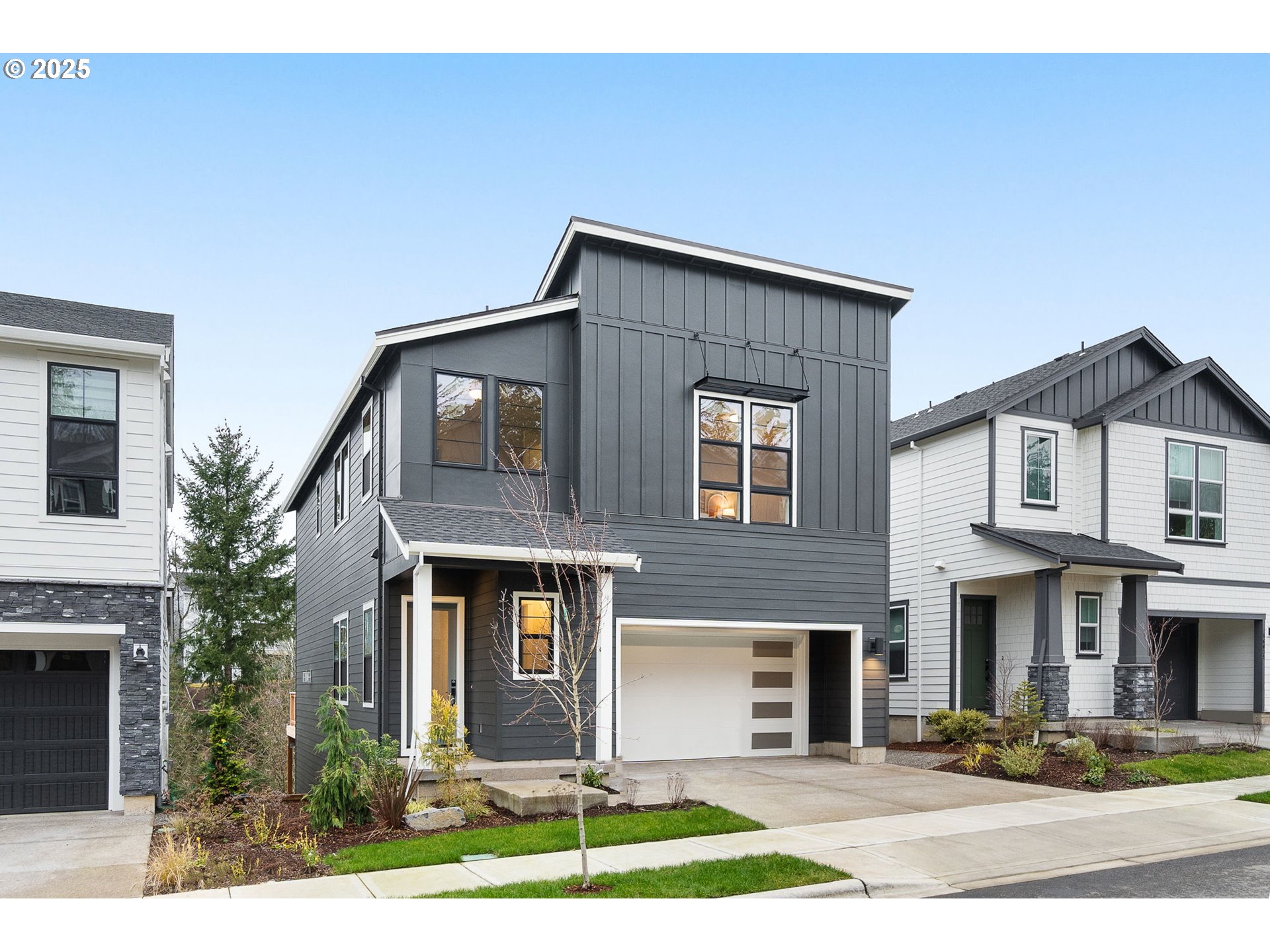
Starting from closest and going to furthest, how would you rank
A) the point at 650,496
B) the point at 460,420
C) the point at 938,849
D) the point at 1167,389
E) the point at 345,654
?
the point at 938,849 → the point at 460,420 → the point at 650,496 → the point at 345,654 → the point at 1167,389

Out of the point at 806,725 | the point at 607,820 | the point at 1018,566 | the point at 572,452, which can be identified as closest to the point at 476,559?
the point at 572,452

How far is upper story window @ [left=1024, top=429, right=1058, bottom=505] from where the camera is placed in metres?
19.9

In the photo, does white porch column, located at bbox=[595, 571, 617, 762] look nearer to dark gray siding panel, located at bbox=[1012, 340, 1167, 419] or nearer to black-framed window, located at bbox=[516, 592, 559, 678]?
black-framed window, located at bbox=[516, 592, 559, 678]

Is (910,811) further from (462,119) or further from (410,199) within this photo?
(410,199)

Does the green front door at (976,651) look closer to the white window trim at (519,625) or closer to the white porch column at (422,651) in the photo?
the white window trim at (519,625)

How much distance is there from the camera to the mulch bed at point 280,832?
28.9ft

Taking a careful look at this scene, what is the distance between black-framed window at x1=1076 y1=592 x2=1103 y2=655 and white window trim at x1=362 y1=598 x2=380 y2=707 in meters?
13.2

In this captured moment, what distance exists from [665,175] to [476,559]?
45.9 feet

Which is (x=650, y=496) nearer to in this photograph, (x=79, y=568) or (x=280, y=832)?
(x=280, y=832)

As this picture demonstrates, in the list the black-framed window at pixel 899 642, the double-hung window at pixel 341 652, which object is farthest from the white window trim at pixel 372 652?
the black-framed window at pixel 899 642

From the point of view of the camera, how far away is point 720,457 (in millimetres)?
15984

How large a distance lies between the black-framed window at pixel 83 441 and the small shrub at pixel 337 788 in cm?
Result: 426

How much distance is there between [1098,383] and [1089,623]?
4.95 meters

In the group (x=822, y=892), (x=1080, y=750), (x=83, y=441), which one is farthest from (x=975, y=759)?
(x=83, y=441)
